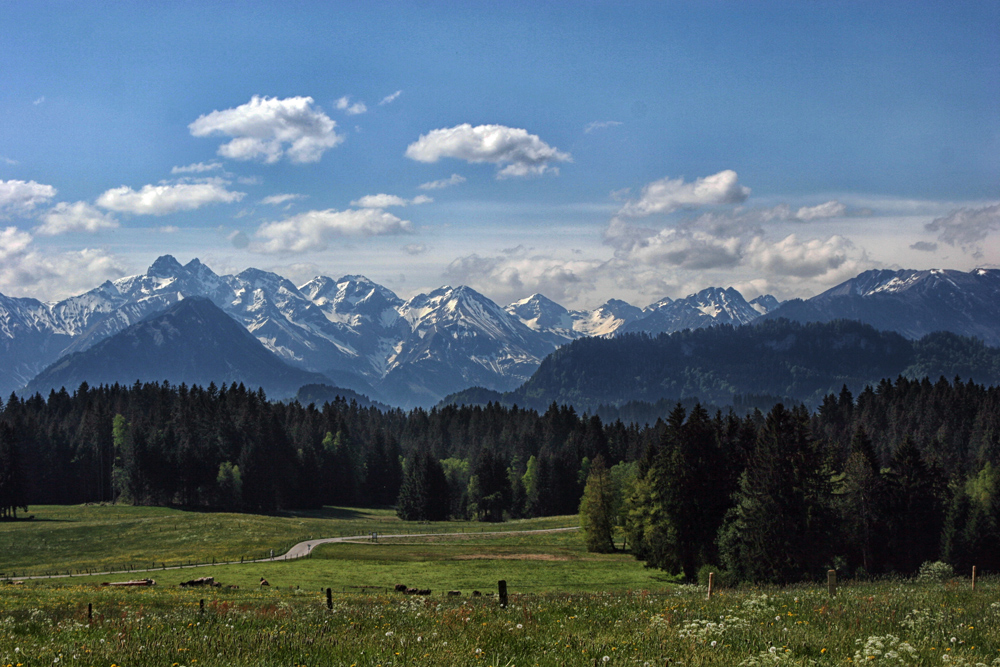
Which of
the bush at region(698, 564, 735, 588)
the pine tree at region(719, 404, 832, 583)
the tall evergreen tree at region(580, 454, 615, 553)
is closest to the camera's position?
the pine tree at region(719, 404, 832, 583)

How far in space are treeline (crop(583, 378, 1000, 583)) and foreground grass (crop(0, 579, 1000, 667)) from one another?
1634 inches

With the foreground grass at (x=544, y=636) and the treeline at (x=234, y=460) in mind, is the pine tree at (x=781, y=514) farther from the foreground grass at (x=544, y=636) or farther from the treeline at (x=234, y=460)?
the treeline at (x=234, y=460)

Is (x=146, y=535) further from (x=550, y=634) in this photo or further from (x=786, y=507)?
(x=550, y=634)

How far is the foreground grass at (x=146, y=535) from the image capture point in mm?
76000

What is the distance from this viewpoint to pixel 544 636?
13.4 metres

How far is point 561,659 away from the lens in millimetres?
11359

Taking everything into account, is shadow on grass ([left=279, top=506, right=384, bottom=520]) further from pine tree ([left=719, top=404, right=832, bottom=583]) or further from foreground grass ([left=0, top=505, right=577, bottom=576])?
pine tree ([left=719, top=404, right=832, bottom=583])

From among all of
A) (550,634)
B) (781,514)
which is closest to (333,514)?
(781,514)

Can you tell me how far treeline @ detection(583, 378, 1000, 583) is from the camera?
57906 millimetres

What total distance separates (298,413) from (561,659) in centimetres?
17754

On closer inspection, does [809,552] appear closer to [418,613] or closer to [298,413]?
[418,613]

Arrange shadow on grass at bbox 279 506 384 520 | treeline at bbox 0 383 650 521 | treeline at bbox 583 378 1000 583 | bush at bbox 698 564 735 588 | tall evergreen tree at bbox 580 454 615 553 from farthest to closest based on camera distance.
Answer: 1. shadow on grass at bbox 279 506 384 520
2. treeline at bbox 0 383 650 521
3. tall evergreen tree at bbox 580 454 615 553
4. bush at bbox 698 564 735 588
5. treeline at bbox 583 378 1000 583

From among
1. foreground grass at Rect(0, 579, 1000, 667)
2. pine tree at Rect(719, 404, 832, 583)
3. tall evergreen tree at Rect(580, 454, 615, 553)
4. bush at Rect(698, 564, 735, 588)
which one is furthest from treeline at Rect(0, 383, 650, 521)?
foreground grass at Rect(0, 579, 1000, 667)

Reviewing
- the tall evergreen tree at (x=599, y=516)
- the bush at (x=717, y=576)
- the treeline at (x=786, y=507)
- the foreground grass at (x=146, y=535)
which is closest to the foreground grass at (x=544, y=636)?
the treeline at (x=786, y=507)
